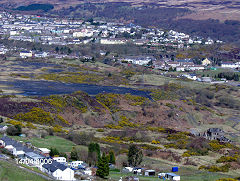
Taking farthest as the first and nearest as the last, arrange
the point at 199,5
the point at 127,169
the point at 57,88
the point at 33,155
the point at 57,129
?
1. the point at 199,5
2. the point at 57,88
3. the point at 57,129
4. the point at 127,169
5. the point at 33,155

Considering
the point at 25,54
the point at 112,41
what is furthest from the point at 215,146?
the point at 112,41

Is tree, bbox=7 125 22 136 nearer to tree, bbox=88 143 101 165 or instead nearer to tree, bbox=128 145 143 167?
tree, bbox=88 143 101 165

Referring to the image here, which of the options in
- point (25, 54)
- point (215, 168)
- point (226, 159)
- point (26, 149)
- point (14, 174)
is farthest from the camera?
point (25, 54)

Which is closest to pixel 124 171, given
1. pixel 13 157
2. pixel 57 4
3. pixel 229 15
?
pixel 13 157

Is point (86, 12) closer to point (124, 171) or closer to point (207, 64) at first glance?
point (207, 64)

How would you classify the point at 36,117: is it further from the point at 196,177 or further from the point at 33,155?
the point at 196,177

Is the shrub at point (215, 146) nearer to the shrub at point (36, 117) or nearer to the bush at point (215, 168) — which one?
the bush at point (215, 168)
